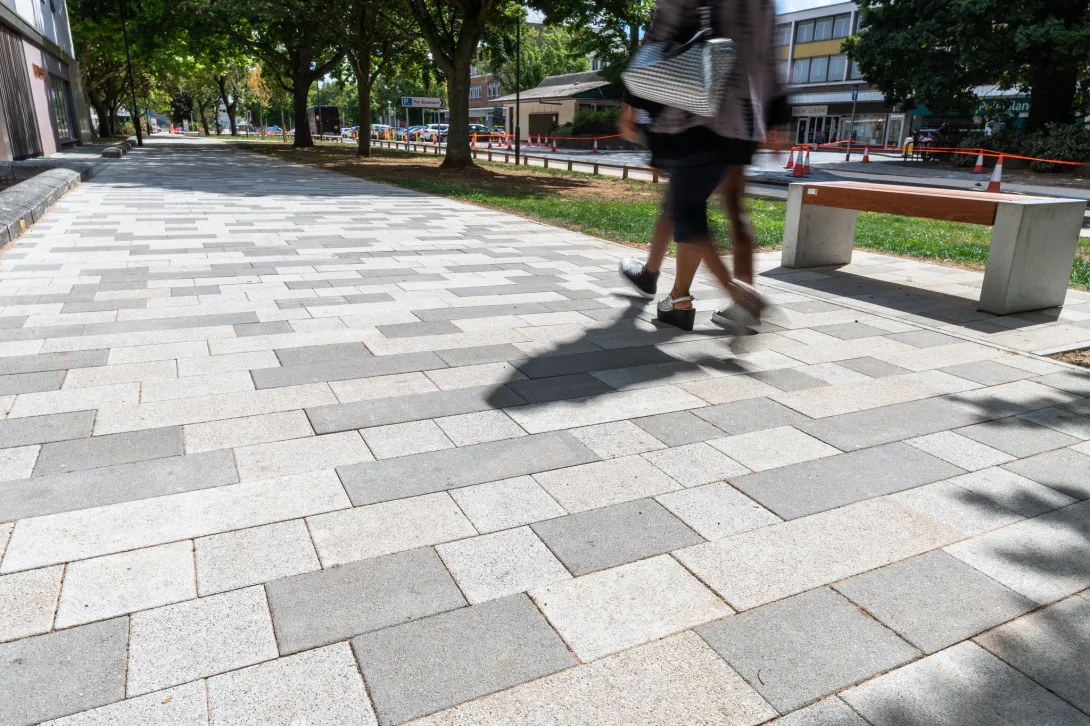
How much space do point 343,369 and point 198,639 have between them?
2.26 m

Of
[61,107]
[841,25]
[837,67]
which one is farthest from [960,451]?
[841,25]

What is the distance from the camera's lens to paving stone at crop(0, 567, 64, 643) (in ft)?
7.01

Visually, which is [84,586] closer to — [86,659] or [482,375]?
[86,659]

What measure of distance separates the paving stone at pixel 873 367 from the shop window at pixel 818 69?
58541mm

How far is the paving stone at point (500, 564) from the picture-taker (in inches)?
93.7

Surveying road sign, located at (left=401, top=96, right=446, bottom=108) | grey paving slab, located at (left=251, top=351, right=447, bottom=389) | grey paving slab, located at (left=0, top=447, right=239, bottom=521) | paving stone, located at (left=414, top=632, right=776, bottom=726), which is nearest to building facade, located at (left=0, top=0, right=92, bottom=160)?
road sign, located at (left=401, top=96, right=446, bottom=108)

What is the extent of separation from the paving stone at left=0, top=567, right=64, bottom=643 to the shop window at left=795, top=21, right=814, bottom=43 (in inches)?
2488

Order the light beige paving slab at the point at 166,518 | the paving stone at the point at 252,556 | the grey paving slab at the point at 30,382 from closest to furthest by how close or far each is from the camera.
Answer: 1. the paving stone at the point at 252,556
2. the light beige paving slab at the point at 166,518
3. the grey paving slab at the point at 30,382

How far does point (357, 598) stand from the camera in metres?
2.31

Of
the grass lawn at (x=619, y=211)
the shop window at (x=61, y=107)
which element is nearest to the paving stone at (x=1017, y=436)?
the grass lawn at (x=619, y=211)

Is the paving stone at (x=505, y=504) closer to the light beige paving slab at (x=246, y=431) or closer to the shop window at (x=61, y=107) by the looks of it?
the light beige paving slab at (x=246, y=431)

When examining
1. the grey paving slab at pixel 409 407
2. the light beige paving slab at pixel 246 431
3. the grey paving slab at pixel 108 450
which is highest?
the grey paving slab at pixel 108 450

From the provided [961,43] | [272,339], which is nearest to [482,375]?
[272,339]

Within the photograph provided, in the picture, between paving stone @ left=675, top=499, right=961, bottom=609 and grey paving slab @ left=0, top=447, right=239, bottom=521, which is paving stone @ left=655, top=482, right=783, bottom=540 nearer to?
paving stone @ left=675, top=499, right=961, bottom=609
